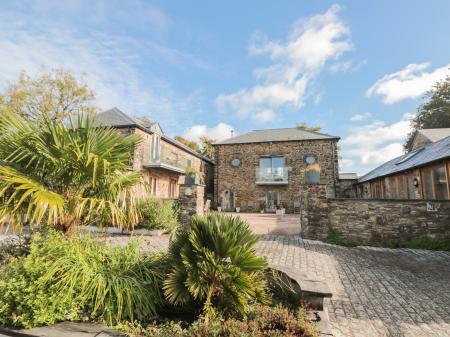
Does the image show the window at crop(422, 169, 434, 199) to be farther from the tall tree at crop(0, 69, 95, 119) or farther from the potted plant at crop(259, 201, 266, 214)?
the tall tree at crop(0, 69, 95, 119)

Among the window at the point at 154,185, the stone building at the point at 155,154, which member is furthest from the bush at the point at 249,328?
the window at the point at 154,185

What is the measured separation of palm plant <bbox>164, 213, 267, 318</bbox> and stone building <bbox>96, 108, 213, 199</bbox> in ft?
32.9

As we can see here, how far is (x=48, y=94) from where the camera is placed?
18031 mm

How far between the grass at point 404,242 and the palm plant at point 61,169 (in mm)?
6508

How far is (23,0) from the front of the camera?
180 inches

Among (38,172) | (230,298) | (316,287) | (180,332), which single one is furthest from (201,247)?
(38,172)

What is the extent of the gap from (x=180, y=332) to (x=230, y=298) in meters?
0.56

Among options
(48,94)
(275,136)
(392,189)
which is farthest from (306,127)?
(48,94)

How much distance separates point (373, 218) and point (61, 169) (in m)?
8.41

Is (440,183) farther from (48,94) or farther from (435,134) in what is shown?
(48,94)

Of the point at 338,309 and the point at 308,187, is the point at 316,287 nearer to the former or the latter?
the point at 338,309

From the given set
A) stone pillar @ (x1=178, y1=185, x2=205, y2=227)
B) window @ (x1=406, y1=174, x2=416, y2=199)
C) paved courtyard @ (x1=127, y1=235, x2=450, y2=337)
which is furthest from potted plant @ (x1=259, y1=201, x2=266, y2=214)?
paved courtyard @ (x1=127, y1=235, x2=450, y2=337)

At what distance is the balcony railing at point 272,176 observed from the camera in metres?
19.6

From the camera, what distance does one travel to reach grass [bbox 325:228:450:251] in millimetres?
6676
